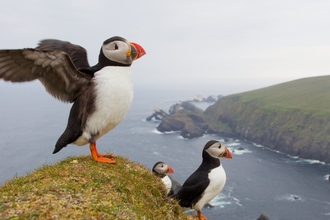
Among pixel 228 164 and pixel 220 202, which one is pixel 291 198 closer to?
pixel 220 202

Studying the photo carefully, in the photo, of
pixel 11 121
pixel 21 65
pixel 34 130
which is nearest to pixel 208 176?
pixel 21 65

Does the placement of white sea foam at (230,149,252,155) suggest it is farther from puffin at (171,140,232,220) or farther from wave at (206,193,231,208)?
puffin at (171,140,232,220)

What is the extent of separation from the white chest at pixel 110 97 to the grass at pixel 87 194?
1.12 meters

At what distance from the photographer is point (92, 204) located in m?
4.93

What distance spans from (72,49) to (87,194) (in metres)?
4.02

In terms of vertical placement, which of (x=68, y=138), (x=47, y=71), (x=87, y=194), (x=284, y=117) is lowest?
(x=284, y=117)

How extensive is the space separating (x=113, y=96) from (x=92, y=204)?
88.2 inches

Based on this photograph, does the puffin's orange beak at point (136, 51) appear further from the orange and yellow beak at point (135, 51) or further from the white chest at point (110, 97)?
the white chest at point (110, 97)

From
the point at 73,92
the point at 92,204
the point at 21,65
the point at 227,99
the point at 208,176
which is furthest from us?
the point at 227,99

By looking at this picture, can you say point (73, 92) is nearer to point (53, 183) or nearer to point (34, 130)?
point (53, 183)

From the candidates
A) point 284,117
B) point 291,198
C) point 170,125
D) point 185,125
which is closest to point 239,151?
point 185,125

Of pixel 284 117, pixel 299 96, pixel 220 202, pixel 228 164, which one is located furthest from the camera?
pixel 299 96

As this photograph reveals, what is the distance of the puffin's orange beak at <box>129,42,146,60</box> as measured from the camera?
21.2 feet

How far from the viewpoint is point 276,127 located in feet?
316
